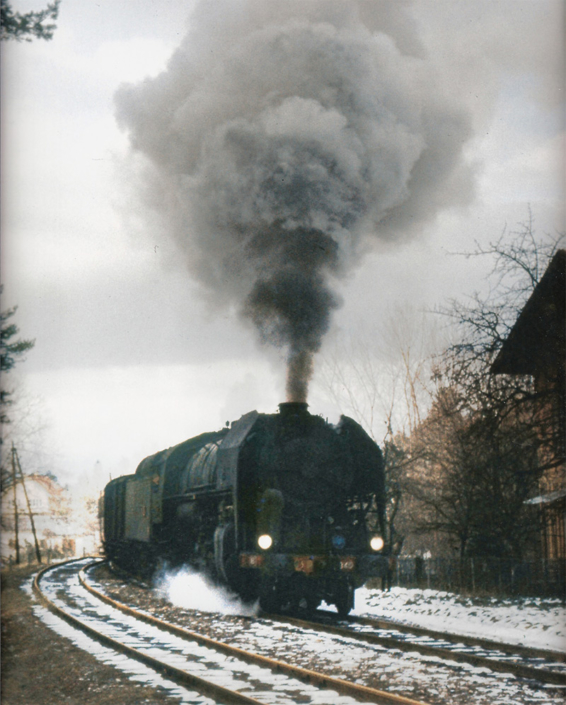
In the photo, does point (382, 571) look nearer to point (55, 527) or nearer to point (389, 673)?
point (389, 673)

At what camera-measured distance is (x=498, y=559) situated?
615 inches

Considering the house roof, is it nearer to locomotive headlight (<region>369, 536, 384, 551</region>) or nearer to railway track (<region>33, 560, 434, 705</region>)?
locomotive headlight (<region>369, 536, 384, 551</region>)

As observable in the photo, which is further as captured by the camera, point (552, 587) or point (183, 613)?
point (552, 587)

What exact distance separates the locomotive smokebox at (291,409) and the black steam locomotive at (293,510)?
0.02 m

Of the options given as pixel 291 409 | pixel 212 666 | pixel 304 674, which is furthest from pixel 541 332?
pixel 212 666

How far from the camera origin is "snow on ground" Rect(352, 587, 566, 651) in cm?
1064

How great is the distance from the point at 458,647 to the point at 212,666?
3.02 meters

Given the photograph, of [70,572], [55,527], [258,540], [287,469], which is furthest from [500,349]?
[55,527]

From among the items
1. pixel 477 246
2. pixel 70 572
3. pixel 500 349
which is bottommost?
pixel 70 572

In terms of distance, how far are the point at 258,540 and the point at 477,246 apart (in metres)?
5.88

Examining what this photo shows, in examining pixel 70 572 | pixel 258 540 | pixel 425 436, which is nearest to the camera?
pixel 258 540

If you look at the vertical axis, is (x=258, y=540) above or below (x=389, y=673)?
above

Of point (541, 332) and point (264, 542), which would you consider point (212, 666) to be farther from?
point (541, 332)

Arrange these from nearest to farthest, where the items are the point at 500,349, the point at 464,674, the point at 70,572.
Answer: the point at 464,674
the point at 500,349
the point at 70,572
